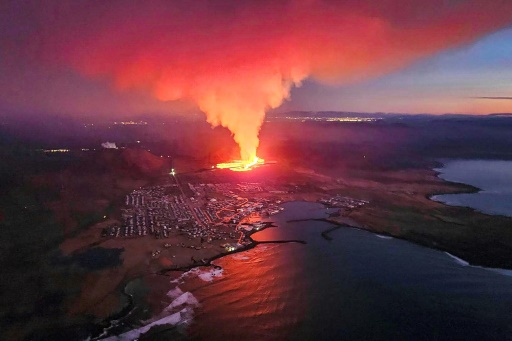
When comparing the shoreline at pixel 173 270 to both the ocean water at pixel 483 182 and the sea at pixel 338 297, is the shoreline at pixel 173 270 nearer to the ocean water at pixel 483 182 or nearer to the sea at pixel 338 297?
the sea at pixel 338 297

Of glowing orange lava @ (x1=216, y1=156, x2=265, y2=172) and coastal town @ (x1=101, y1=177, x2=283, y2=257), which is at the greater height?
glowing orange lava @ (x1=216, y1=156, x2=265, y2=172)

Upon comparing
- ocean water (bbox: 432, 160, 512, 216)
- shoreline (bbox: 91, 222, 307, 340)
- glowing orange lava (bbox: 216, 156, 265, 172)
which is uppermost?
glowing orange lava (bbox: 216, 156, 265, 172)

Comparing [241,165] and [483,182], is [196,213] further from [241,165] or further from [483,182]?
[483,182]

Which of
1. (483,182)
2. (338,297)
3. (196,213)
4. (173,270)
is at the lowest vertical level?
(483,182)

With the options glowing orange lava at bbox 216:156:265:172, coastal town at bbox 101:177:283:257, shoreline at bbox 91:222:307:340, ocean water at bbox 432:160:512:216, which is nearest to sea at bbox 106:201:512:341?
shoreline at bbox 91:222:307:340

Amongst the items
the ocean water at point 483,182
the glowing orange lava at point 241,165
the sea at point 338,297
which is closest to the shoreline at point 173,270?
the sea at point 338,297

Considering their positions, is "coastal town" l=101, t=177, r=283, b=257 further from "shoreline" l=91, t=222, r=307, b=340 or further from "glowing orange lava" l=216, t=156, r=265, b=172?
"glowing orange lava" l=216, t=156, r=265, b=172

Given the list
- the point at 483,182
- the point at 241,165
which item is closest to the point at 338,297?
the point at 241,165
